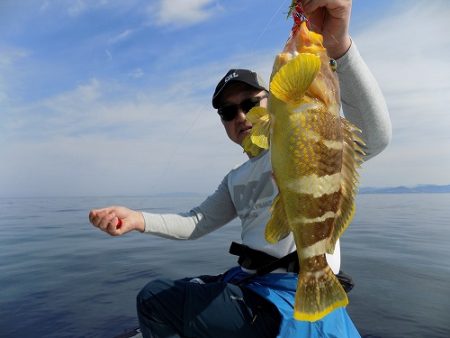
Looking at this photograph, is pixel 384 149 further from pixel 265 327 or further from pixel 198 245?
pixel 198 245

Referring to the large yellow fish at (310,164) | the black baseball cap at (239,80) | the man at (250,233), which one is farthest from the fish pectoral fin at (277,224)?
the black baseball cap at (239,80)

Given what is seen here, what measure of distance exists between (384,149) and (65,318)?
19.0 feet

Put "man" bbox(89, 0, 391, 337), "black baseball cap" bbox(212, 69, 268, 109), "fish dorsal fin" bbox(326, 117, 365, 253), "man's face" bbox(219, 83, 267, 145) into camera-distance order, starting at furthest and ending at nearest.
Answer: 1. "man's face" bbox(219, 83, 267, 145)
2. "black baseball cap" bbox(212, 69, 268, 109)
3. "man" bbox(89, 0, 391, 337)
4. "fish dorsal fin" bbox(326, 117, 365, 253)

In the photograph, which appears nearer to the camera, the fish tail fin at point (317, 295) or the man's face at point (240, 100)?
the fish tail fin at point (317, 295)

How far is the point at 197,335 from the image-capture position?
330 cm

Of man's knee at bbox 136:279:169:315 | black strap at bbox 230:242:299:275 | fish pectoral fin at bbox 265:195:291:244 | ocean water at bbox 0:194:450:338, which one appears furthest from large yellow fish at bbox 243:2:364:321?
ocean water at bbox 0:194:450:338

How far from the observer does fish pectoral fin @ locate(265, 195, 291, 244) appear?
7.46 ft

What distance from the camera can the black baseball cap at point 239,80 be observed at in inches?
159

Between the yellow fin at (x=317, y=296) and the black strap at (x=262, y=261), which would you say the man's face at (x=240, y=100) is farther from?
the yellow fin at (x=317, y=296)

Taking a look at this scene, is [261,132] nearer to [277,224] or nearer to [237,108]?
[277,224]

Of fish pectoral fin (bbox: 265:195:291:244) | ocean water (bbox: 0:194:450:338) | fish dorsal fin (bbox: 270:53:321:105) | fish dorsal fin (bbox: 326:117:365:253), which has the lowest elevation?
ocean water (bbox: 0:194:450:338)

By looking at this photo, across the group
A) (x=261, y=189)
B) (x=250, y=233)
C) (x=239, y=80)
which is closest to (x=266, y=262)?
(x=250, y=233)

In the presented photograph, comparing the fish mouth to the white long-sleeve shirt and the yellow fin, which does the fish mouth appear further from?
the yellow fin

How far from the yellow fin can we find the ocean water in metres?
3.88
